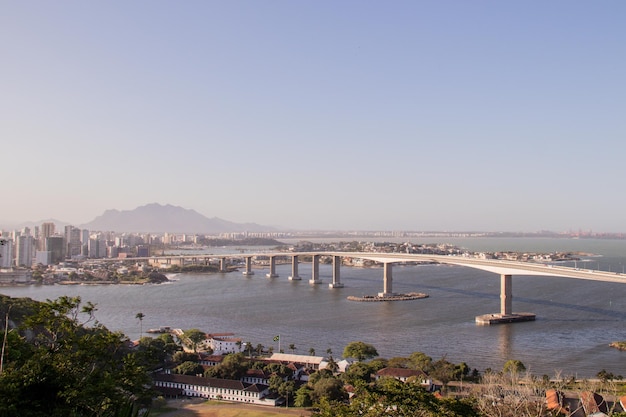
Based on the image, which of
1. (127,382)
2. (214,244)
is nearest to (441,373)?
(127,382)

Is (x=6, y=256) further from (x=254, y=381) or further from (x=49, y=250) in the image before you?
(x=254, y=381)

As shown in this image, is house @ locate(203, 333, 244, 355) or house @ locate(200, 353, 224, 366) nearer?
house @ locate(200, 353, 224, 366)

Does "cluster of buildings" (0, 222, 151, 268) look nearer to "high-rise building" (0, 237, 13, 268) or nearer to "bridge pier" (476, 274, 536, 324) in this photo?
"high-rise building" (0, 237, 13, 268)

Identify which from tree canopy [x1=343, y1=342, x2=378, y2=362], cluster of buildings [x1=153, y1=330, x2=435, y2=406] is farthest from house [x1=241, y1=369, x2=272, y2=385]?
tree canopy [x1=343, y1=342, x2=378, y2=362]

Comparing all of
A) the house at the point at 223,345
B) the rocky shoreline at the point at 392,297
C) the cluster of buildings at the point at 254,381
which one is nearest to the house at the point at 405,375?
the cluster of buildings at the point at 254,381

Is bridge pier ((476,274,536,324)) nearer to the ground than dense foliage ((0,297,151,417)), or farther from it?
nearer to the ground

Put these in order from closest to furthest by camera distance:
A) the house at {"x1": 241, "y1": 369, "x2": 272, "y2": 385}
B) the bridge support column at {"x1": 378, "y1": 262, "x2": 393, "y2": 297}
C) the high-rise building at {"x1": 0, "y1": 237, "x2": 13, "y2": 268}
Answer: the house at {"x1": 241, "y1": 369, "x2": 272, "y2": 385}, the bridge support column at {"x1": 378, "y1": 262, "x2": 393, "y2": 297}, the high-rise building at {"x1": 0, "y1": 237, "x2": 13, "y2": 268}

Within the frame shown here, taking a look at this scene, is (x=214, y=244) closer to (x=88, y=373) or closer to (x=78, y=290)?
(x=78, y=290)
